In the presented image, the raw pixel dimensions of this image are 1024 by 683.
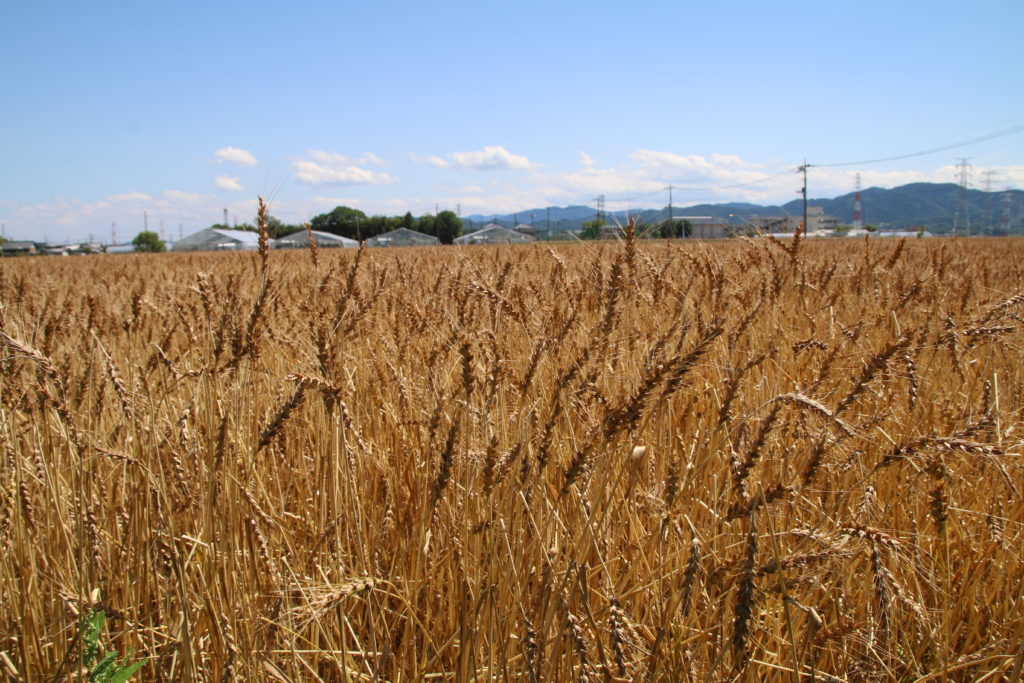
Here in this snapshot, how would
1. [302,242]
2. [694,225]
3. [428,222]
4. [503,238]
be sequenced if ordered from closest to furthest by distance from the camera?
[302,242]
[694,225]
[503,238]
[428,222]

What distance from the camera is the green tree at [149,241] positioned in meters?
92.4

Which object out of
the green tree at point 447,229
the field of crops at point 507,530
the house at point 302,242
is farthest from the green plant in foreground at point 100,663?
the green tree at point 447,229

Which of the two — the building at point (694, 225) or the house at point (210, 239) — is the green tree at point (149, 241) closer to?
the house at point (210, 239)

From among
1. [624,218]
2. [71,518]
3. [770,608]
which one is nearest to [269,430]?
[71,518]

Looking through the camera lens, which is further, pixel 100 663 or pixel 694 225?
pixel 694 225

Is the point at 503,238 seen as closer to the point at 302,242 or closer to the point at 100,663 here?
the point at 302,242

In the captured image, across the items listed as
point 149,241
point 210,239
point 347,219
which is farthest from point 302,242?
point 149,241

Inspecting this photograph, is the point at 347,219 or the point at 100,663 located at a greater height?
the point at 347,219

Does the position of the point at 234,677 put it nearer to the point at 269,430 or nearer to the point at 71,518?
the point at 269,430

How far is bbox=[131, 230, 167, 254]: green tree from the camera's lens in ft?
303

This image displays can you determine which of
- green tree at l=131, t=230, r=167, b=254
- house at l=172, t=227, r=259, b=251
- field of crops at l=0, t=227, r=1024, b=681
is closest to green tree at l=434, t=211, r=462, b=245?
field of crops at l=0, t=227, r=1024, b=681

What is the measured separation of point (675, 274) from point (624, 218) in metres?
2.57

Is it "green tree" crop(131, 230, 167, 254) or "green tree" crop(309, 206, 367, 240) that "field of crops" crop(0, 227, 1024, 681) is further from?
"green tree" crop(131, 230, 167, 254)

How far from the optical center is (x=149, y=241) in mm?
102625
